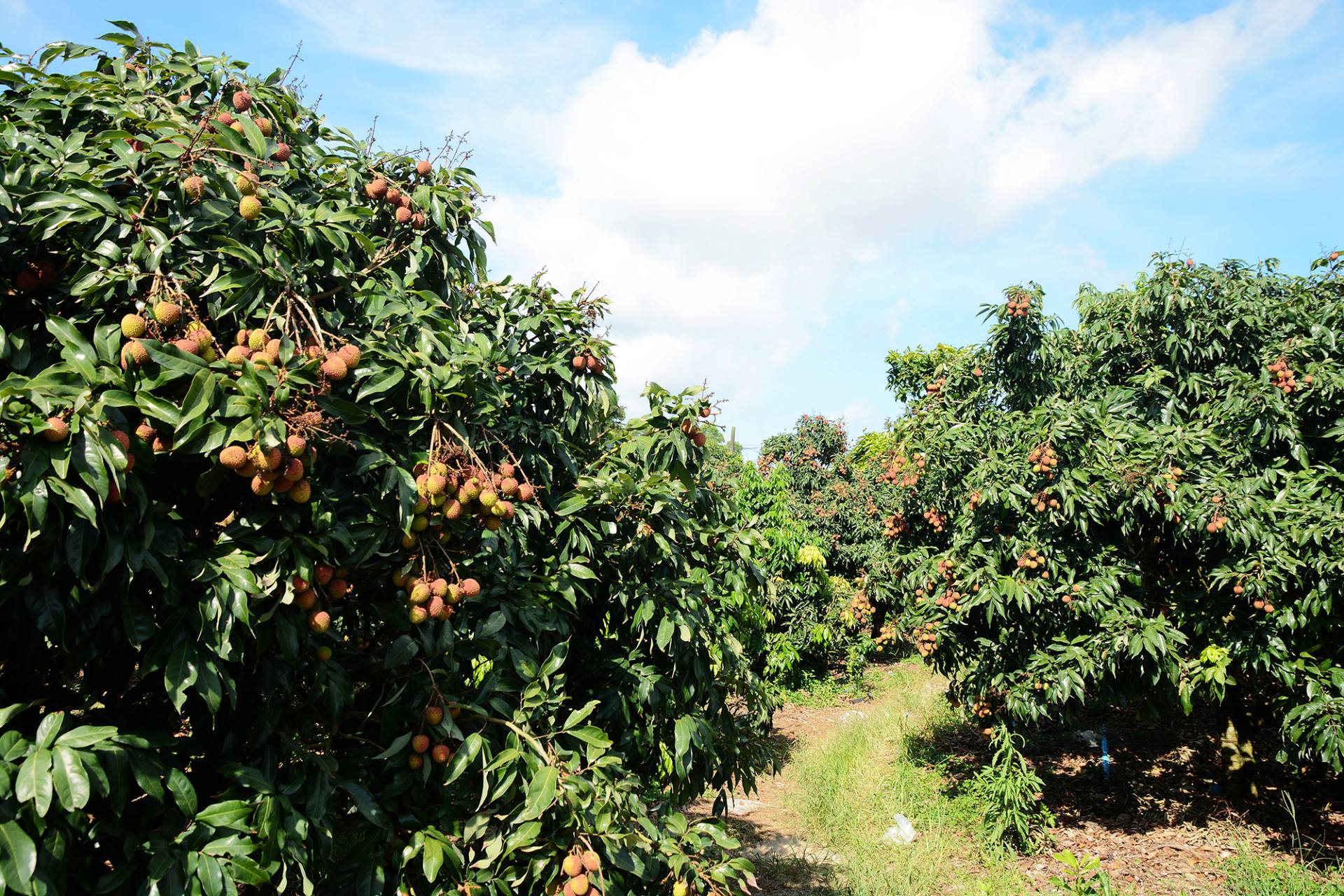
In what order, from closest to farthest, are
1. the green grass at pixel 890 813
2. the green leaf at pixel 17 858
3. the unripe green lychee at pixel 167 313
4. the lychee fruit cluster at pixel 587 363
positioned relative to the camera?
the green leaf at pixel 17 858
the unripe green lychee at pixel 167 313
the lychee fruit cluster at pixel 587 363
the green grass at pixel 890 813

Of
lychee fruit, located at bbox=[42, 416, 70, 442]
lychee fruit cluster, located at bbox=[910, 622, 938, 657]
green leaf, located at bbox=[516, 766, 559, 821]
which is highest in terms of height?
lychee fruit, located at bbox=[42, 416, 70, 442]

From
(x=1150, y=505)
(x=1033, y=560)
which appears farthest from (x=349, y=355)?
(x=1150, y=505)

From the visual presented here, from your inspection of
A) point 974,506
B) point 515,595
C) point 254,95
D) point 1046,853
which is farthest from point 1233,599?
point 254,95

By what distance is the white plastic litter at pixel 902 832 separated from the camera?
621 centimetres

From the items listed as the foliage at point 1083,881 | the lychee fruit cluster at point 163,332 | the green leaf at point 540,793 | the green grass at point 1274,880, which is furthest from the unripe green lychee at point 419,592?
the green grass at point 1274,880

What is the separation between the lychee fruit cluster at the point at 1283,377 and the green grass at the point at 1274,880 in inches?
117

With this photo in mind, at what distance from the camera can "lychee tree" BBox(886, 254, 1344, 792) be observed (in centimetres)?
504

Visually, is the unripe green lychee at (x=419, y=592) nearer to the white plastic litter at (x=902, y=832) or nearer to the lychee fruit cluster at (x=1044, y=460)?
the lychee fruit cluster at (x=1044, y=460)

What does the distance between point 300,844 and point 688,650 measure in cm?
140

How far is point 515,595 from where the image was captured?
8.06 ft

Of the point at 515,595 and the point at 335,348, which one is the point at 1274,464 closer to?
the point at 515,595

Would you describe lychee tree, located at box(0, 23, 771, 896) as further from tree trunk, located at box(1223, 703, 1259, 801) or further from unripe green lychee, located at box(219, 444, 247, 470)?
tree trunk, located at box(1223, 703, 1259, 801)

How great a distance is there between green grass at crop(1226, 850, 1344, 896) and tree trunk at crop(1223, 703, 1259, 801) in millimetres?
1028

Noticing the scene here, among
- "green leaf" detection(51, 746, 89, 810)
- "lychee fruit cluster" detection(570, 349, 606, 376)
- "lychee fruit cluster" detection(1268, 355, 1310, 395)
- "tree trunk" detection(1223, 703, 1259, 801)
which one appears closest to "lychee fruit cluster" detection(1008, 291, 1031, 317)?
"lychee fruit cluster" detection(1268, 355, 1310, 395)
